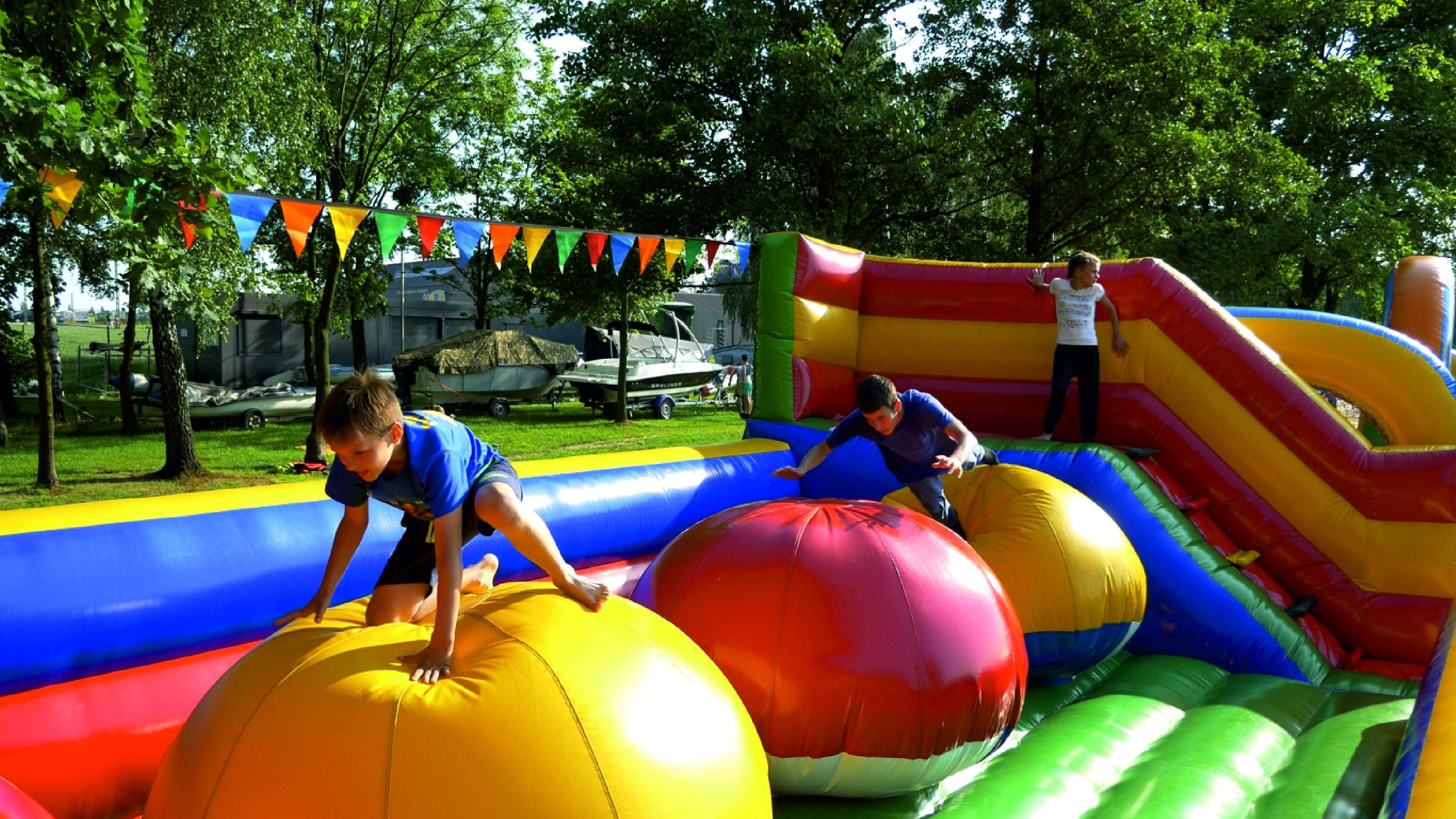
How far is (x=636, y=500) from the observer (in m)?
5.07

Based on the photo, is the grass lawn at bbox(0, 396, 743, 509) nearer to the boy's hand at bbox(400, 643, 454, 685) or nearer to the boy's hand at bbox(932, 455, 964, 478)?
the boy's hand at bbox(932, 455, 964, 478)

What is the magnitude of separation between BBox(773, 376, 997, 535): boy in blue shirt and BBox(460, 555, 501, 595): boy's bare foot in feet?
6.24

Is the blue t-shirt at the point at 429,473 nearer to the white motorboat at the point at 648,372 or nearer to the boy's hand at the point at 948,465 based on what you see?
the boy's hand at the point at 948,465

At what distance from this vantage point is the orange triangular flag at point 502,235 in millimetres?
6652

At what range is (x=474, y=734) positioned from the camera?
213 centimetres

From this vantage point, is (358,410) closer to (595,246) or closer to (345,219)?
(345,219)

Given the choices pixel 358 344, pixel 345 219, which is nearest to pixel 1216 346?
pixel 345 219

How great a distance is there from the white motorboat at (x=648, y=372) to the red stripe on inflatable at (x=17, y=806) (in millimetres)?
15870

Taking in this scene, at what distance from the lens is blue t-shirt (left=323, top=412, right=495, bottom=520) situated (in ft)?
9.19

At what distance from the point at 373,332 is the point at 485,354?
9999 millimetres

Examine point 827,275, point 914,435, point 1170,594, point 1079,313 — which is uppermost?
point 827,275

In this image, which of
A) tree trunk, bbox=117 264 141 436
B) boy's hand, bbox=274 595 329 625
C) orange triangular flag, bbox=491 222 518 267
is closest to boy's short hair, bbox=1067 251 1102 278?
orange triangular flag, bbox=491 222 518 267

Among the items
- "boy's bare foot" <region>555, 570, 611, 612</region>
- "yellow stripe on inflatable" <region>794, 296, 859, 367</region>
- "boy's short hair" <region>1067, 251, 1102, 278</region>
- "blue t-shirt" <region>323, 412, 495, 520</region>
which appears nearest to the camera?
"boy's bare foot" <region>555, 570, 611, 612</region>

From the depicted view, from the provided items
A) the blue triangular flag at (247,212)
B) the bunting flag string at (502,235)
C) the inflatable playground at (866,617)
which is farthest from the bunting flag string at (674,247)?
the blue triangular flag at (247,212)
